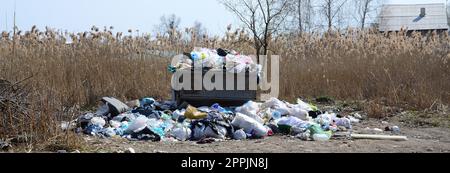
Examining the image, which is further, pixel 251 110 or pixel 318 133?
pixel 251 110

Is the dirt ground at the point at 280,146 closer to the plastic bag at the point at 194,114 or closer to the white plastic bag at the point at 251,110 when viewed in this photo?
the white plastic bag at the point at 251,110

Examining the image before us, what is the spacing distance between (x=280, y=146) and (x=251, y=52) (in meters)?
6.28

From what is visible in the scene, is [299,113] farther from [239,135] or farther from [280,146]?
[280,146]

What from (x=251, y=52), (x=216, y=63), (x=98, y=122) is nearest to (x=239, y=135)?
(x=98, y=122)

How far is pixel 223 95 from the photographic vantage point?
825 cm

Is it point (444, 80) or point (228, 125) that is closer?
point (228, 125)

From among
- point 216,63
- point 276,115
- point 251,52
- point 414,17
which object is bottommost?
point 276,115

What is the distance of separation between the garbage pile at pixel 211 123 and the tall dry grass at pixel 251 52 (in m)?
1.67

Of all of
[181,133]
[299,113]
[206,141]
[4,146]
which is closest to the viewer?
[4,146]

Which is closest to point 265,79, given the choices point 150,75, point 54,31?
point 150,75
